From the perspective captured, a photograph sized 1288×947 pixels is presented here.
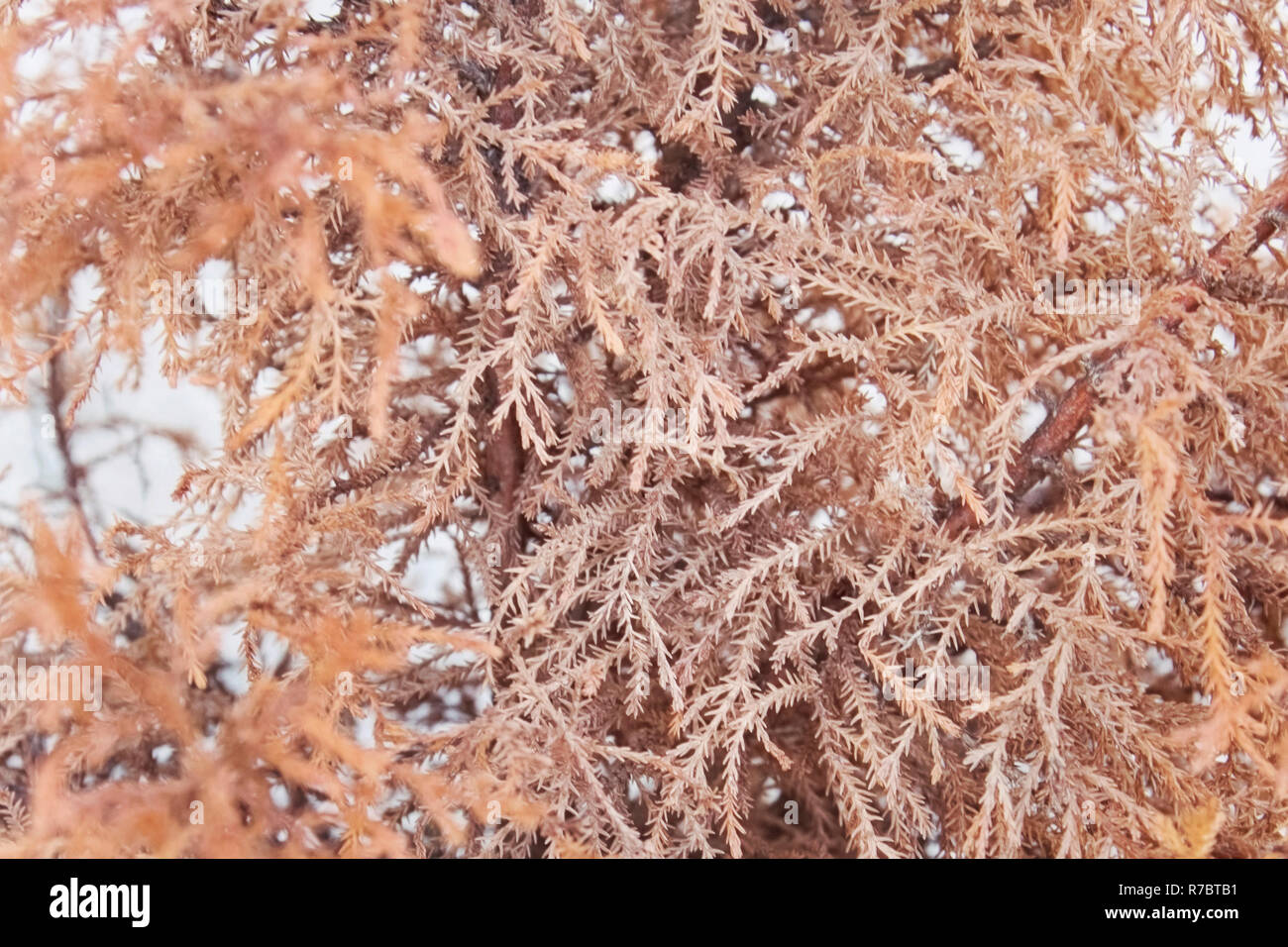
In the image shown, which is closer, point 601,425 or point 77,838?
point 77,838

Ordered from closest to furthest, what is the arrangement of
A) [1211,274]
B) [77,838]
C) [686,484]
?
[77,838]
[1211,274]
[686,484]

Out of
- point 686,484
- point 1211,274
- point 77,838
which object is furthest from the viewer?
point 686,484

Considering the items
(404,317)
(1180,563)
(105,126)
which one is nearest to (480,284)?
(404,317)
